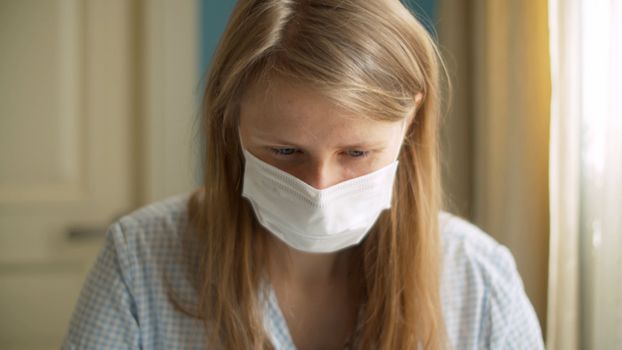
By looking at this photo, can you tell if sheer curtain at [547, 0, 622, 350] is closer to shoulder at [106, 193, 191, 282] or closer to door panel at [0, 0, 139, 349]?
shoulder at [106, 193, 191, 282]

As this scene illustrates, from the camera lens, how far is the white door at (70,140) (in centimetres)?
229

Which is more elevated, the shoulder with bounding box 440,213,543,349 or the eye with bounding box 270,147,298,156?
the eye with bounding box 270,147,298,156

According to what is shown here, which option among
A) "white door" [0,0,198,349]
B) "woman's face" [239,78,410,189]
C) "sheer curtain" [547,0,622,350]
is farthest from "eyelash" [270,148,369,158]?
"white door" [0,0,198,349]

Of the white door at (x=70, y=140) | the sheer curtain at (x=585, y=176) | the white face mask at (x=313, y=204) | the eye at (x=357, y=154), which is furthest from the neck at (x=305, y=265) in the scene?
the white door at (x=70, y=140)

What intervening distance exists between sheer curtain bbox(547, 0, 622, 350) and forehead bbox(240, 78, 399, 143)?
0.65 metres

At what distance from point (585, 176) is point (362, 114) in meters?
0.74

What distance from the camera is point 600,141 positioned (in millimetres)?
1349

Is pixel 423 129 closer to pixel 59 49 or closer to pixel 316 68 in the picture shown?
pixel 316 68

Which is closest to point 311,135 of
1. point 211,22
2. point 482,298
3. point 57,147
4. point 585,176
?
point 482,298

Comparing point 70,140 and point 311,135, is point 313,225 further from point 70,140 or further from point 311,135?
point 70,140

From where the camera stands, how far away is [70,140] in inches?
91.7

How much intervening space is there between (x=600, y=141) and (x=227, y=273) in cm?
80

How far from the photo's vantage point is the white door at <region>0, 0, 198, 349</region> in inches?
90.0

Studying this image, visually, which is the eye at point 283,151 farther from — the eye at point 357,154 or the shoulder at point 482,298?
the shoulder at point 482,298
